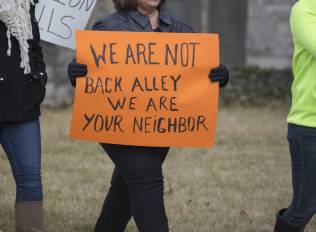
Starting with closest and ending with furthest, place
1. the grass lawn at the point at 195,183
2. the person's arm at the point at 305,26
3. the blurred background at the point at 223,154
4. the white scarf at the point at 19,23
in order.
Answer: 1. the person's arm at the point at 305,26
2. the white scarf at the point at 19,23
3. the grass lawn at the point at 195,183
4. the blurred background at the point at 223,154

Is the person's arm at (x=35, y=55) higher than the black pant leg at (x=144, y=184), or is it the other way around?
the person's arm at (x=35, y=55)

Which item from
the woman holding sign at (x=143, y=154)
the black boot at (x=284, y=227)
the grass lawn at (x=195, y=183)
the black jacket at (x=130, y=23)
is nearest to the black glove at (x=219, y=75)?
the woman holding sign at (x=143, y=154)

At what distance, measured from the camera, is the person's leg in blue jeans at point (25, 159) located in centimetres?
395

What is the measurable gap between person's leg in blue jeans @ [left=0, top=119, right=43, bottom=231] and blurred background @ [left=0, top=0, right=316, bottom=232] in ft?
3.54

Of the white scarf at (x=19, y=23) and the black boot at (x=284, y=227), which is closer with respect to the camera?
the white scarf at (x=19, y=23)

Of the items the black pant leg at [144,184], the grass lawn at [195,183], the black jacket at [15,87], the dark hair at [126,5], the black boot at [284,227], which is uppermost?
the dark hair at [126,5]

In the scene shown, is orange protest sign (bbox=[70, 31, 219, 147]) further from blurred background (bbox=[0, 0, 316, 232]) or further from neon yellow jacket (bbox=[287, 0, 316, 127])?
blurred background (bbox=[0, 0, 316, 232])

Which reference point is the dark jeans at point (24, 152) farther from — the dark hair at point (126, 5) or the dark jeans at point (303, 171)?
the dark jeans at point (303, 171)

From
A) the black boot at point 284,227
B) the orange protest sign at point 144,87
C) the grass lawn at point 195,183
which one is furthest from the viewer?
the grass lawn at point 195,183

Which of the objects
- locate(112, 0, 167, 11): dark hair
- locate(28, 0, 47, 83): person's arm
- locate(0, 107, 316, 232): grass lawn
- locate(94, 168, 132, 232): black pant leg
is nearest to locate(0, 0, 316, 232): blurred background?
locate(0, 107, 316, 232): grass lawn

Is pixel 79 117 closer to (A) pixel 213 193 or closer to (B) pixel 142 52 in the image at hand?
(B) pixel 142 52

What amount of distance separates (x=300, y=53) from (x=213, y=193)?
2.49 meters

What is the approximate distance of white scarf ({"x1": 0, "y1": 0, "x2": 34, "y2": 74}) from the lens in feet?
12.5

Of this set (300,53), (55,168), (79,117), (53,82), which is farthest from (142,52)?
(53,82)
